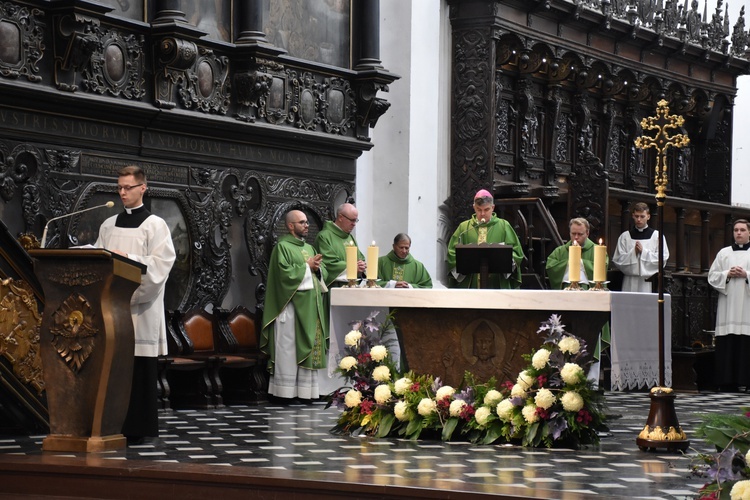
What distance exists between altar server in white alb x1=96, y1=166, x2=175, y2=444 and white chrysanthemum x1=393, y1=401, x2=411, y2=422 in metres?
1.65

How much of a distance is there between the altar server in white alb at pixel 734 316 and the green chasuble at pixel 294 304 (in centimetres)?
503

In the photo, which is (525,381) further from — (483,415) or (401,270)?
(401,270)

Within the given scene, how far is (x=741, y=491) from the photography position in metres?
3.73

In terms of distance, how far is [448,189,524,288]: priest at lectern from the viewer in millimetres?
11727

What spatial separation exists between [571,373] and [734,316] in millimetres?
6802

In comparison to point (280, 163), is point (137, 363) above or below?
below

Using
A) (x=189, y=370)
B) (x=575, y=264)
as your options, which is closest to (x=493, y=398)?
(x=575, y=264)

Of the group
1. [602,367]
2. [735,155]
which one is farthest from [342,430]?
[735,155]

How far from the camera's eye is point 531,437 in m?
8.41

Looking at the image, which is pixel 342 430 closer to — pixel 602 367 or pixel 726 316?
pixel 602 367

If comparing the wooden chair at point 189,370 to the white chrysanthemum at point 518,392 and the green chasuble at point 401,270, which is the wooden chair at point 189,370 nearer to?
the green chasuble at point 401,270

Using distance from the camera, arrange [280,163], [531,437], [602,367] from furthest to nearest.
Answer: [602,367], [280,163], [531,437]

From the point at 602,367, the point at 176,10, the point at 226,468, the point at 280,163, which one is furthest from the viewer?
the point at 602,367

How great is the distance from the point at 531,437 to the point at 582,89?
951cm
